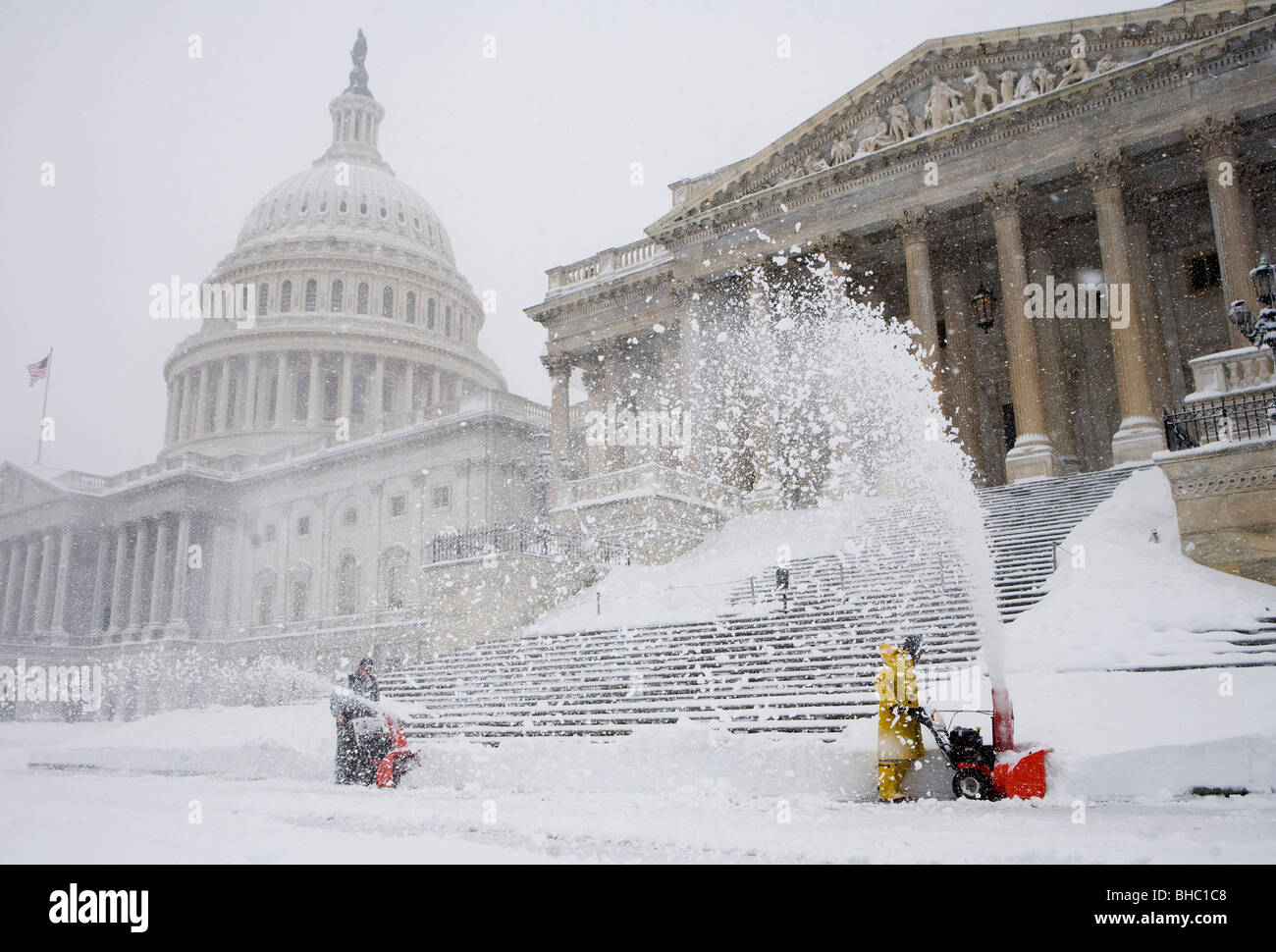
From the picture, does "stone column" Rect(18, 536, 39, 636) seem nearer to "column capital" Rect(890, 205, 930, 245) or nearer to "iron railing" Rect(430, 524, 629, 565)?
"iron railing" Rect(430, 524, 629, 565)

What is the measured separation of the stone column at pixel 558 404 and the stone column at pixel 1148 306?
19835mm

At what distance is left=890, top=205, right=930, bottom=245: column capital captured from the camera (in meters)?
26.9

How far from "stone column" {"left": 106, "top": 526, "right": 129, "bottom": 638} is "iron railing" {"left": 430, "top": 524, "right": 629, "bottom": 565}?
43.9 m

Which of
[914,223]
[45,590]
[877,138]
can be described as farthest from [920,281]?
[45,590]

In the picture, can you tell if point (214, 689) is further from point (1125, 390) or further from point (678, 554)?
point (1125, 390)

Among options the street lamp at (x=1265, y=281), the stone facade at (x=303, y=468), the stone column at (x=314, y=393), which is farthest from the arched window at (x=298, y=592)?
the street lamp at (x=1265, y=281)

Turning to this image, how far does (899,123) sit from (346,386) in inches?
2135

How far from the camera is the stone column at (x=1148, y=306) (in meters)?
25.3

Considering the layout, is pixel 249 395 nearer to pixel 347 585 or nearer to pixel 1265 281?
pixel 347 585

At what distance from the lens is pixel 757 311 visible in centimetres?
2953

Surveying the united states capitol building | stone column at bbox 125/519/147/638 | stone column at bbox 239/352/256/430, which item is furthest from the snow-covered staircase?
stone column at bbox 239/352/256/430

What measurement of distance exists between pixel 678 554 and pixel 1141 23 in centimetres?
1754

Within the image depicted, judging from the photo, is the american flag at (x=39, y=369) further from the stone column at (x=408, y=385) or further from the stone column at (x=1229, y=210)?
the stone column at (x=1229, y=210)

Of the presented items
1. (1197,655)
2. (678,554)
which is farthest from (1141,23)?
(1197,655)
